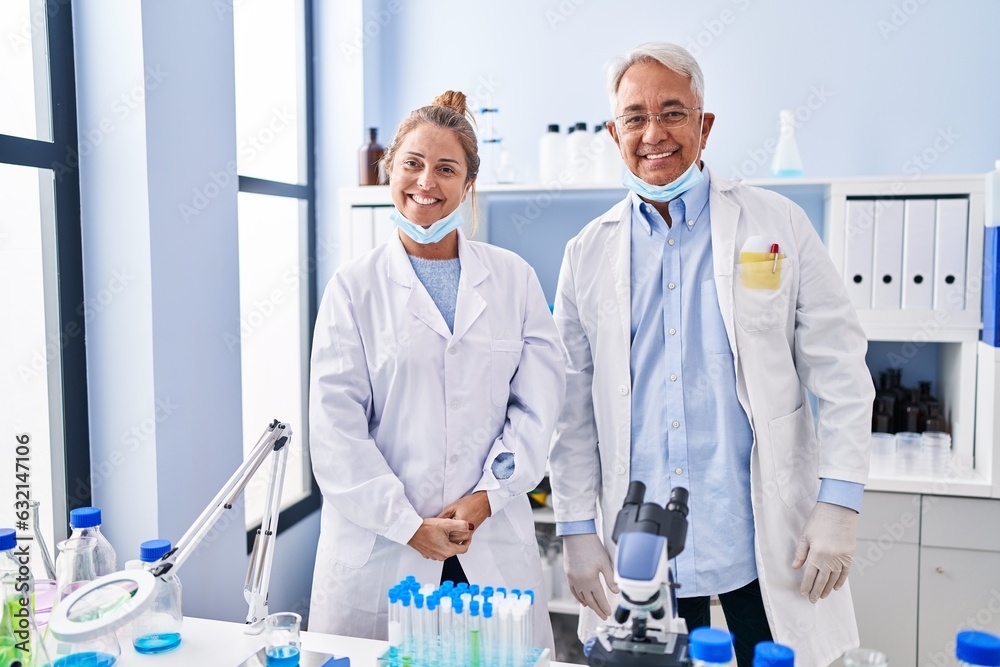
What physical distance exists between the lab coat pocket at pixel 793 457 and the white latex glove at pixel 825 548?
0.06 m

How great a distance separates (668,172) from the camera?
5.11 feet

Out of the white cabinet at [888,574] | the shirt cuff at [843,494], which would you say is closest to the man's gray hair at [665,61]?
the shirt cuff at [843,494]

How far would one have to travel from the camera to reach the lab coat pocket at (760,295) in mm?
1529

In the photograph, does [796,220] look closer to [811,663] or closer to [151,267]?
[811,663]

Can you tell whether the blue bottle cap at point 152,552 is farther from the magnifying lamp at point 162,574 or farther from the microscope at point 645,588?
the microscope at point 645,588

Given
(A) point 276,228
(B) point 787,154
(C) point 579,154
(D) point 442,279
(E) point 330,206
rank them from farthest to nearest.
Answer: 1. (E) point 330,206
2. (A) point 276,228
3. (C) point 579,154
4. (B) point 787,154
5. (D) point 442,279

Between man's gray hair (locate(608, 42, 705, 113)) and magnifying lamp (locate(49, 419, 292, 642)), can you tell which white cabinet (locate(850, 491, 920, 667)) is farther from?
magnifying lamp (locate(49, 419, 292, 642))

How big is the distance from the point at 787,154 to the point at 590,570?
1.75m

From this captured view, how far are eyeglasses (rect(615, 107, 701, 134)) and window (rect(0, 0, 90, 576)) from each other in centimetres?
126

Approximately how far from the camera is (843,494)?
4.90 ft

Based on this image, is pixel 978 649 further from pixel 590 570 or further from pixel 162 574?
pixel 162 574

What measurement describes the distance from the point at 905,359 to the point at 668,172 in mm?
1747

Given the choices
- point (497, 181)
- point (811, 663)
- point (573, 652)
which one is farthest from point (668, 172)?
point (573, 652)

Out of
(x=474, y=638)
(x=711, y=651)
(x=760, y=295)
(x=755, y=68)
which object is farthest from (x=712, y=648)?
(x=755, y=68)
